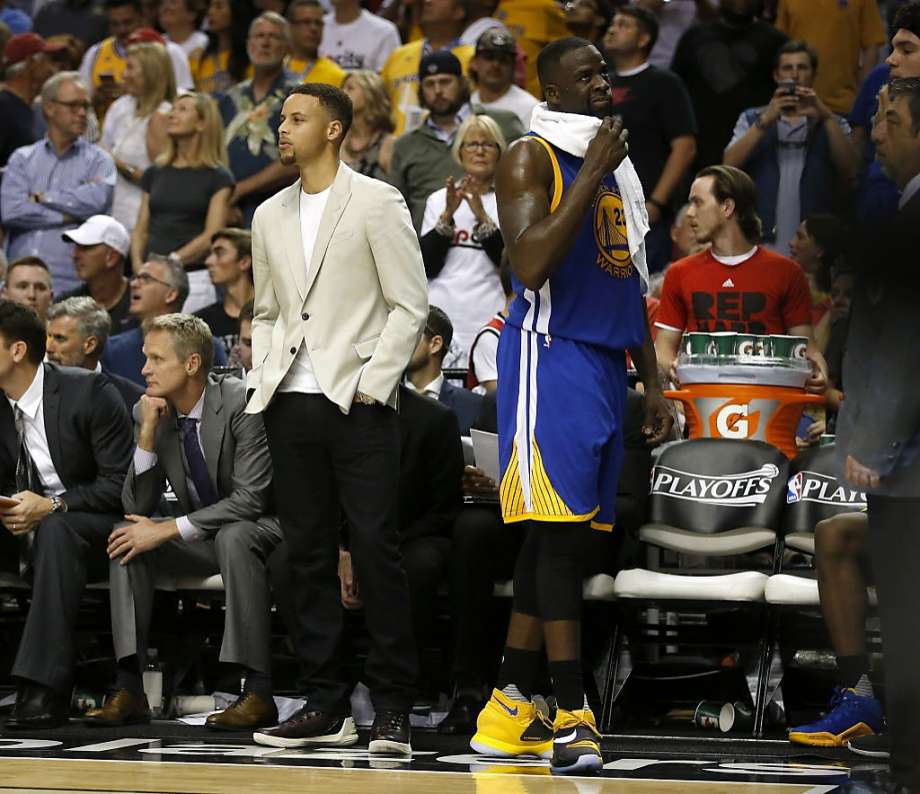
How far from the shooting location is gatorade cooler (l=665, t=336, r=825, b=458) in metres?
7.08

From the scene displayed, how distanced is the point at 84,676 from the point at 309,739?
163 centimetres

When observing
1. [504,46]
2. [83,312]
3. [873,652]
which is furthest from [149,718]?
[504,46]

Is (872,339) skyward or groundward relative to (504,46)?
groundward

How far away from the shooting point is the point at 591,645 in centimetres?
684

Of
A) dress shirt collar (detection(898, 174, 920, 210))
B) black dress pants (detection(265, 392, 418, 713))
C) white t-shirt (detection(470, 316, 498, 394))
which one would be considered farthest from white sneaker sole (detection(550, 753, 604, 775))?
white t-shirt (detection(470, 316, 498, 394))

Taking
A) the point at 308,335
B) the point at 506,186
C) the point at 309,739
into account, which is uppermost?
the point at 506,186

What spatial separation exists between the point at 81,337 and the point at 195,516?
5.67ft

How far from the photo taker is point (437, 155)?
9.71 meters

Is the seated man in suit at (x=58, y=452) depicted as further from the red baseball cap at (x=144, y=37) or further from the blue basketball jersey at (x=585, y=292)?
the red baseball cap at (x=144, y=37)

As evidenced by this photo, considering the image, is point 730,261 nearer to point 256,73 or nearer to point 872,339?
point 872,339

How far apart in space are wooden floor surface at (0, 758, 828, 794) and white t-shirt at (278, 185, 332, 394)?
129cm

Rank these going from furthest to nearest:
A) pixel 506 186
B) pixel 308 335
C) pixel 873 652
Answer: pixel 873 652 < pixel 308 335 < pixel 506 186

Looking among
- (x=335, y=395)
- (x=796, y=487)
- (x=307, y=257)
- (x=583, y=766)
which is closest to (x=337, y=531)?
(x=335, y=395)

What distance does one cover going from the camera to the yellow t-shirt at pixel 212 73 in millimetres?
12312
